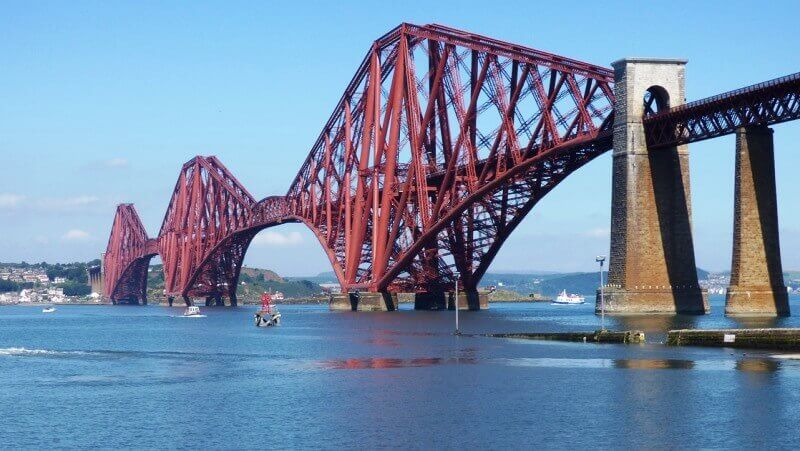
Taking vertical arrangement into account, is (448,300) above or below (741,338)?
above

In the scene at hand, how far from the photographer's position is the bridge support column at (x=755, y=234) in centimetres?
8988

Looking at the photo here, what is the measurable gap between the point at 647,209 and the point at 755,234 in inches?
475

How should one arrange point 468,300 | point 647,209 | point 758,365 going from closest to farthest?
point 758,365 < point 647,209 < point 468,300

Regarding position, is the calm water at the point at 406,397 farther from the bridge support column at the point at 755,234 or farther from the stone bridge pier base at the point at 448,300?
the stone bridge pier base at the point at 448,300

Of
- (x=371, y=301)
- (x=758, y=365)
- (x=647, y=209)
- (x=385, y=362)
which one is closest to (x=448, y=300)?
(x=371, y=301)

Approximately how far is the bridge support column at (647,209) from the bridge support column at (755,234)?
957cm

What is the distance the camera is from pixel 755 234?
3546 inches

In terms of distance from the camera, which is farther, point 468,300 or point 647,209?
point 468,300

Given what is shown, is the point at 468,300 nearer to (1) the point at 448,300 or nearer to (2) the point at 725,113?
(1) the point at 448,300

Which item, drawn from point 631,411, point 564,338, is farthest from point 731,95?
point 631,411

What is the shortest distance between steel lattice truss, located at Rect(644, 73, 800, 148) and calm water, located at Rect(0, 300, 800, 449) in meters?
16.4

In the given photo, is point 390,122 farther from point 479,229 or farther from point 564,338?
point 564,338

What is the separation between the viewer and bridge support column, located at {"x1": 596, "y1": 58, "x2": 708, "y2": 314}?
328 feet

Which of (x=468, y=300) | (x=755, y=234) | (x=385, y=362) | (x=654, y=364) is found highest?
(x=755, y=234)
